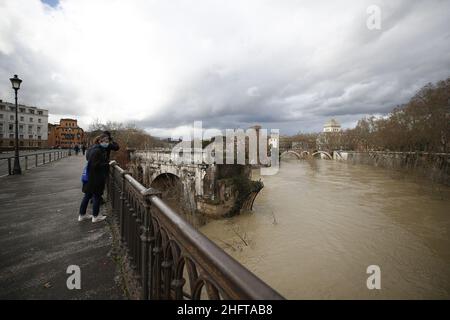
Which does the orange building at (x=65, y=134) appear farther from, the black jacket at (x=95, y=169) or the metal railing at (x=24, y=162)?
the black jacket at (x=95, y=169)

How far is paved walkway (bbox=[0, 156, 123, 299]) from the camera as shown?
2271mm

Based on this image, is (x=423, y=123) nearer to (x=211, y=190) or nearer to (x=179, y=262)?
(x=211, y=190)

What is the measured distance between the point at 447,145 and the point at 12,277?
33.3 m

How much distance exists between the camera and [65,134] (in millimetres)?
80062

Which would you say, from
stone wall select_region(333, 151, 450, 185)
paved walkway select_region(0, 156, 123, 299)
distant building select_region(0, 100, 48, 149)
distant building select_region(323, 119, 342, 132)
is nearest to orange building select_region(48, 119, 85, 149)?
distant building select_region(0, 100, 48, 149)

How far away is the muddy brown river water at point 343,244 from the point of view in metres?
7.68

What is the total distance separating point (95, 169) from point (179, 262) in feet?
11.6

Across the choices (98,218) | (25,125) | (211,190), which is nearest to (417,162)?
(211,190)

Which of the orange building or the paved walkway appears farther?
the orange building

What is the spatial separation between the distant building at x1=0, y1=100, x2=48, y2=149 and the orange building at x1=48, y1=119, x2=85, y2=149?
408 inches

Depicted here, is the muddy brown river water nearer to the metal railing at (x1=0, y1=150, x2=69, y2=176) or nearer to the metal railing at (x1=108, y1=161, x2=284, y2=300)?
the metal railing at (x1=108, y1=161, x2=284, y2=300)

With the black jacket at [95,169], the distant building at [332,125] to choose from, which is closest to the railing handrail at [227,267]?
the black jacket at [95,169]

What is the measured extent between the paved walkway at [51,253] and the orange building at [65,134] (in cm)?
8584

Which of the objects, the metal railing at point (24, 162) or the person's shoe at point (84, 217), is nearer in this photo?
the person's shoe at point (84, 217)
